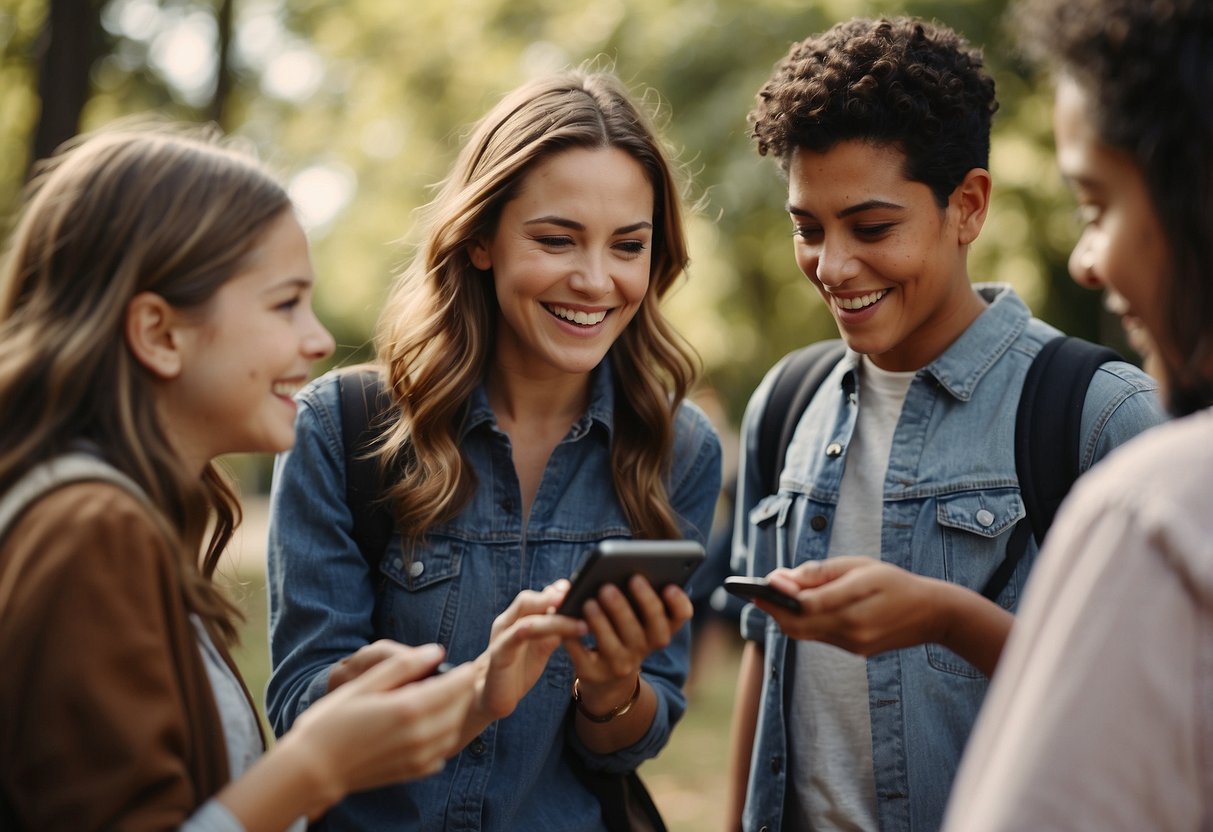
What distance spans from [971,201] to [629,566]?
159cm

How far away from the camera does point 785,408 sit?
3.59 m

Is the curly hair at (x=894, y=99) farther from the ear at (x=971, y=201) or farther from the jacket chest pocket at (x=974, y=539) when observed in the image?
the jacket chest pocket at (x=974, y=539)

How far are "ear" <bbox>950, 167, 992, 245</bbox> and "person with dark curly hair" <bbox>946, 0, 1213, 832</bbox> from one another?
5.14 feet

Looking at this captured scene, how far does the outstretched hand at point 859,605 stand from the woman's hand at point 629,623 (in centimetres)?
23

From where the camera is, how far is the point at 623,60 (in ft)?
48.4

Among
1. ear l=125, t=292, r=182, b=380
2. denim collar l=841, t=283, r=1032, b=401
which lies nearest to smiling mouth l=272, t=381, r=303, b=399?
ear l=125, t=292, r=182, b=380

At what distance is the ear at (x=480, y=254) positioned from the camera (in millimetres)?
3342

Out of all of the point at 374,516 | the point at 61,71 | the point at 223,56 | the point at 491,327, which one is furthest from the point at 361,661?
the point at 223,56

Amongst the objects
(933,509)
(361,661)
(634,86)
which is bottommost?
(361,661)

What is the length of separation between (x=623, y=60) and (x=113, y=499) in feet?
44.5

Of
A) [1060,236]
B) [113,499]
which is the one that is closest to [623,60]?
[1060,236]

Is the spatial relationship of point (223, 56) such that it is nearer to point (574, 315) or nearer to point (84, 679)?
point (574, 315)

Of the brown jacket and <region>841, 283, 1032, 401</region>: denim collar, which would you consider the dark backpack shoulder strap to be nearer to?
the brown jacket

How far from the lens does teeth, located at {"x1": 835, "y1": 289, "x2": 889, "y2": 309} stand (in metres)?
3.19
